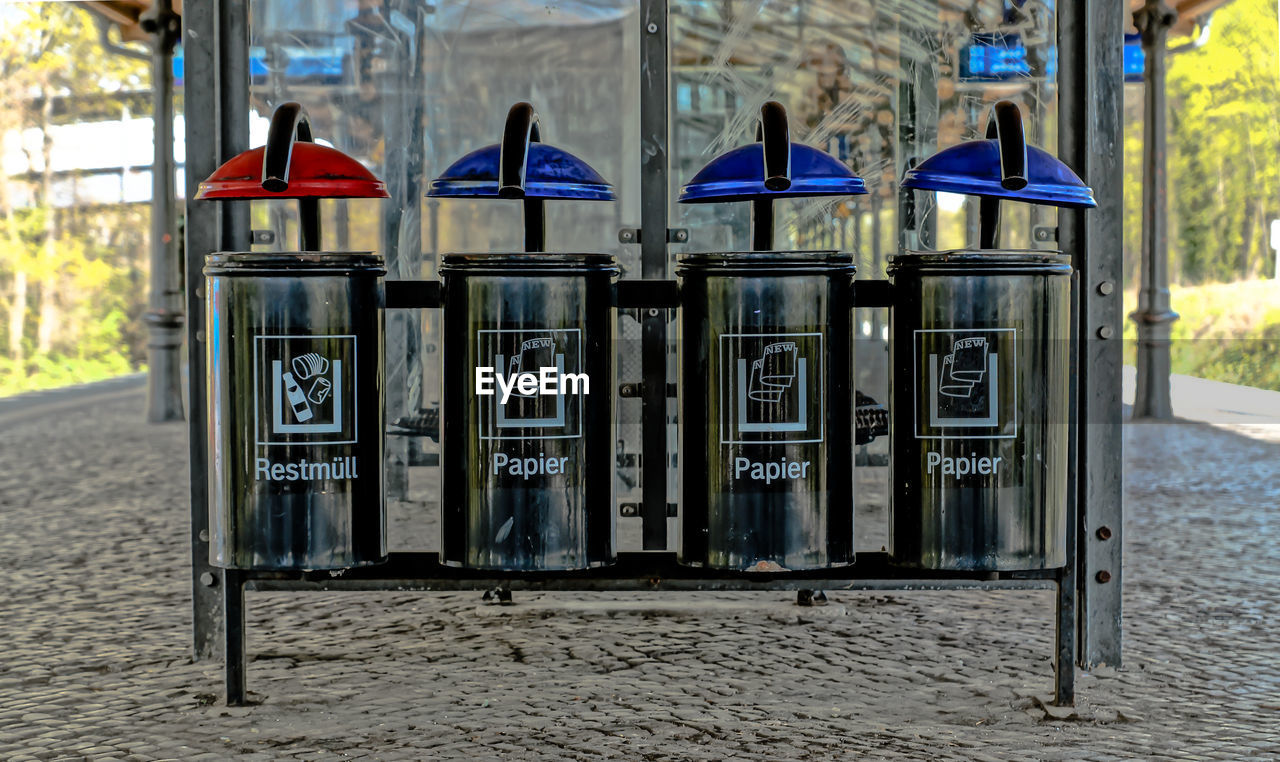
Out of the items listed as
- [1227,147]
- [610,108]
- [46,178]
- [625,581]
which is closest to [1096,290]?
[625,581]

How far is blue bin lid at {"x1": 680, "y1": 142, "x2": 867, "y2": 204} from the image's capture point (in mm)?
3441

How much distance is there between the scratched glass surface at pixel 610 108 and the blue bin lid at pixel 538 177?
1848mm

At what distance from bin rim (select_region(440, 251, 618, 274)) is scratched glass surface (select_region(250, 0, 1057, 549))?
2.07 metres

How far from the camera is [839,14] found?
599 centimetres

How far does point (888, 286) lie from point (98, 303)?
62.2ft

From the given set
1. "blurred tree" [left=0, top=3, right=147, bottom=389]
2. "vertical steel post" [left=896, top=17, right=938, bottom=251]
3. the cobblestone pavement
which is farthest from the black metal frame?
"blurred tree" [left=0, top=3, right=147, bottom=389]

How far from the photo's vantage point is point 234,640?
11.6 feet

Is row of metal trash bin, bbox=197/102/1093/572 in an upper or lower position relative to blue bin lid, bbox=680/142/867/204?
lower

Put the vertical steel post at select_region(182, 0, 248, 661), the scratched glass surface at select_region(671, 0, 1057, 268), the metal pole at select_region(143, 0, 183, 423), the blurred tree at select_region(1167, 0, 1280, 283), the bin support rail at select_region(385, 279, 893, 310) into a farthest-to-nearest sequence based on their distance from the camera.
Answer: the blurred tree at select_region(1167, 0, 1280, 283) → the metal pole at select_region(143, 0, 183, 423) → the scratched glass surface at select_region(671, 0, 1057, 268) → the vertical steel post at select_region(182, 0, 248, 661) → the bin support rail at select_region(385, 279, 893, 310)

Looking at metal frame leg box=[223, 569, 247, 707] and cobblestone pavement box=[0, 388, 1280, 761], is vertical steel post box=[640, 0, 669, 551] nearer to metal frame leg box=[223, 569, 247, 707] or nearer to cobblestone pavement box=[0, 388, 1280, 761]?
cobblestone pavement box=[0, 388, 1280, 761]

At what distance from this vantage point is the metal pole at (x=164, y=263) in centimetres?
1190

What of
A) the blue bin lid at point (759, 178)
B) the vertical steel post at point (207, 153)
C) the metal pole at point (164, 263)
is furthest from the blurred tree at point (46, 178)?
the blue bin lid at point (759, 178)

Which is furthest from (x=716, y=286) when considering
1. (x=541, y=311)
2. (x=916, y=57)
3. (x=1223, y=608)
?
(x=916, y=57)

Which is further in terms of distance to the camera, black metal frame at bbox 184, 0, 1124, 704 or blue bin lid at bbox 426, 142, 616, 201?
black metal frame at bbox 184, 0, 1124, 704
